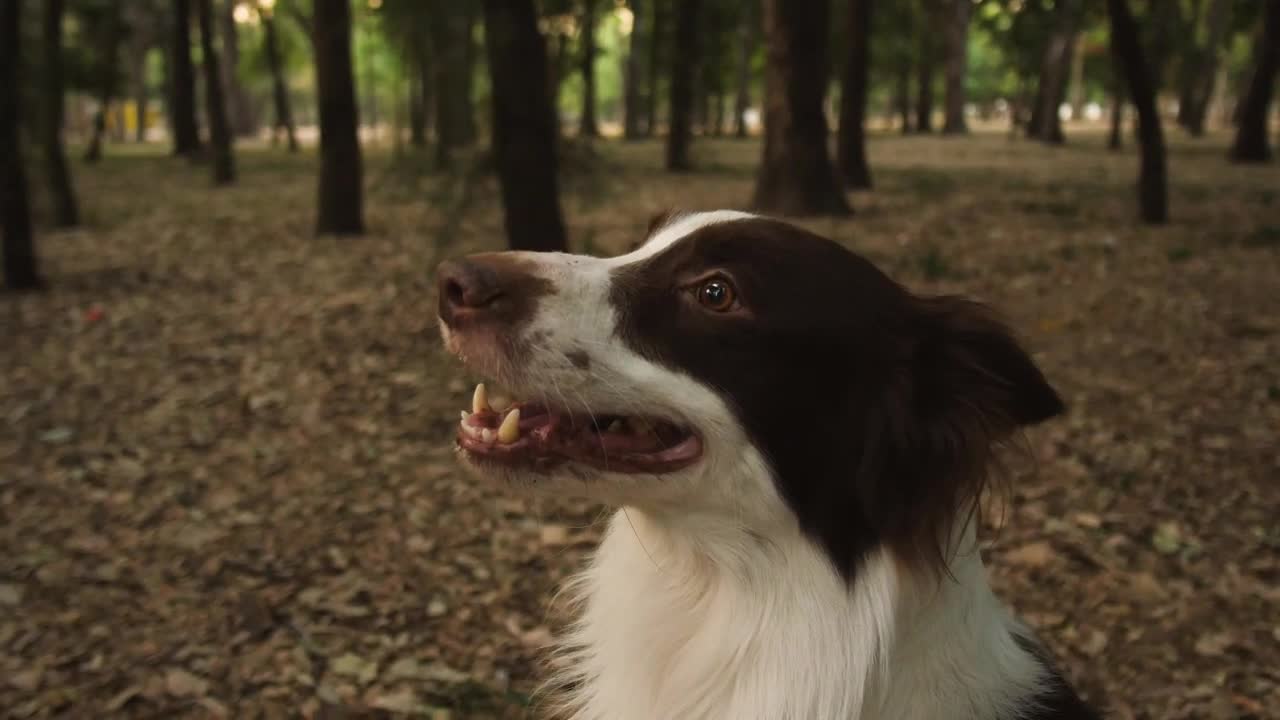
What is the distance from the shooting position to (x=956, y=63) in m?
40.0

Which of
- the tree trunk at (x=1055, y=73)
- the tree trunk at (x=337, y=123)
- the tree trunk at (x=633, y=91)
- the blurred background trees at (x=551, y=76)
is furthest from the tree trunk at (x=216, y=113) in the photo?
the tree trunk at (x=1055, y=73)

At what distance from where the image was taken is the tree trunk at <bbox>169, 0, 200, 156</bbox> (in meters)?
19.9

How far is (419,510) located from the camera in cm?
516

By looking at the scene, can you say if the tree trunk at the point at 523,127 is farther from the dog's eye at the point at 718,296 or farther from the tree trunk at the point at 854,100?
the tree trunk at the point at 854,100

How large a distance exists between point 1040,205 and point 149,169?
20257mm

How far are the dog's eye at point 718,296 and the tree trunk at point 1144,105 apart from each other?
9.68 metres

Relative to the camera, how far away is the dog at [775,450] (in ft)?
7.16

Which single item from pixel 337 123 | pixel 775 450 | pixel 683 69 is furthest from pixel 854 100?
pixel 775 450

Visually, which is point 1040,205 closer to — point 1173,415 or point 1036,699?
point 1173,415

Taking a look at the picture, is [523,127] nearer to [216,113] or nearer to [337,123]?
[337,123]

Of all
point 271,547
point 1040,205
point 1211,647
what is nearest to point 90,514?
point 271,547

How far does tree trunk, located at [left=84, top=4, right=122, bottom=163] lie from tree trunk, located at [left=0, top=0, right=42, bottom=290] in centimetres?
2068

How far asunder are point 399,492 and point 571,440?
129 inches

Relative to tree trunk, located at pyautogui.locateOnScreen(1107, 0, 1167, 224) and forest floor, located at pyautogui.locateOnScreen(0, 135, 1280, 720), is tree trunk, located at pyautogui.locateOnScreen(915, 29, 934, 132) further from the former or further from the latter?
forest floor, located at pyautogui.locateOnScreen(0, 135, 1280, 720)
